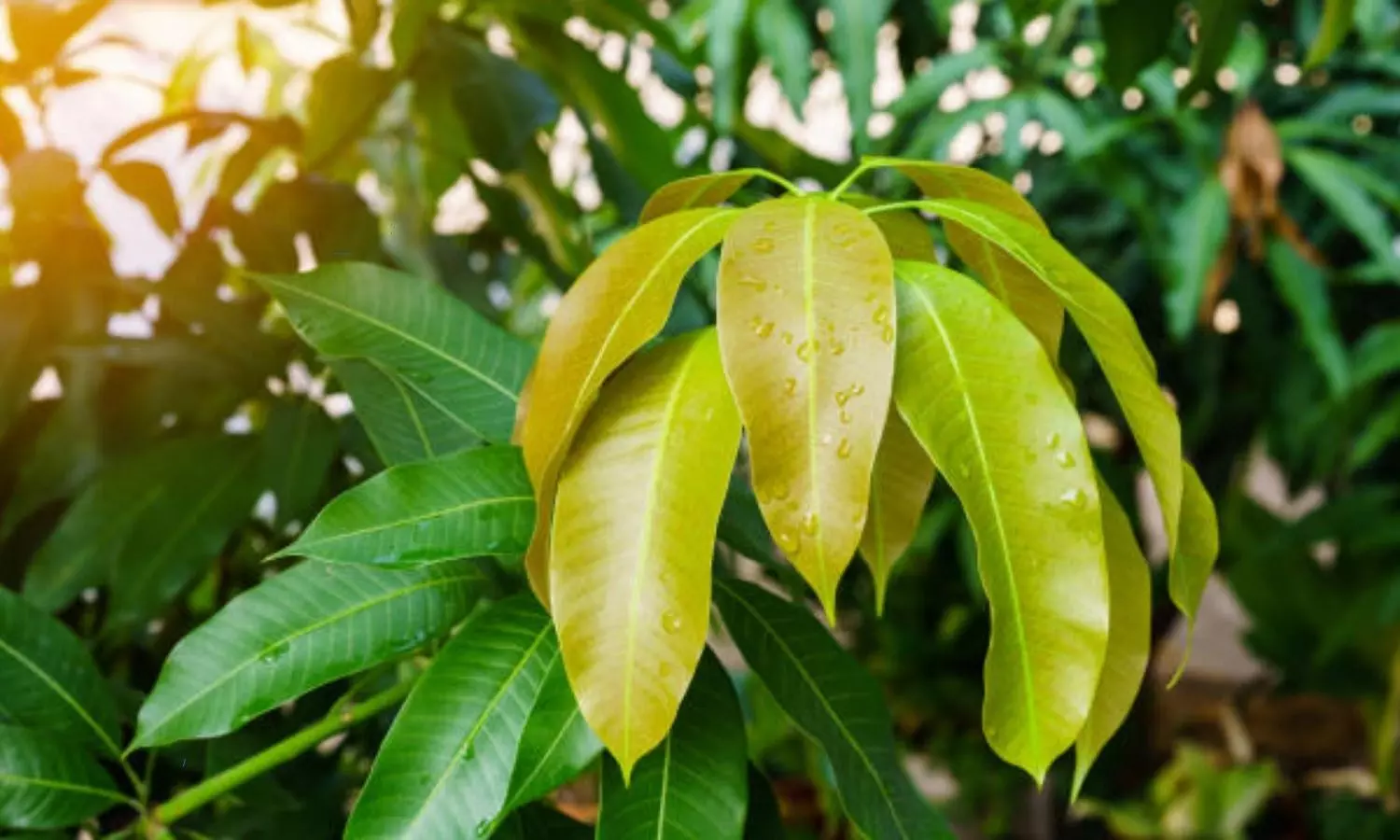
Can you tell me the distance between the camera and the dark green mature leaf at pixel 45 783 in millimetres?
468

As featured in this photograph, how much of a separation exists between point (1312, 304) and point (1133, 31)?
2.01 feet

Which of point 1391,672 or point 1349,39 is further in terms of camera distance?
point 1391,672

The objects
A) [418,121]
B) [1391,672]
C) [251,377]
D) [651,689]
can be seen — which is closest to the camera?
[651,689]

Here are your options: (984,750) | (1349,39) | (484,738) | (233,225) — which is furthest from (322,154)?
(984,750)

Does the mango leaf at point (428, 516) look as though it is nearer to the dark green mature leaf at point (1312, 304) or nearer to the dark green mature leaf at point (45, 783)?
the dark green mature leaf at point (45, 783)

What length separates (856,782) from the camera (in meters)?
0.45

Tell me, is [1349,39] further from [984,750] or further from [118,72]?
[118,72]

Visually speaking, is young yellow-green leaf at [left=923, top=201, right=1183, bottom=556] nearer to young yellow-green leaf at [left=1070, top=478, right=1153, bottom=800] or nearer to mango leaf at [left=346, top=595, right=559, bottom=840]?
young yellow-green leaf at [left=1070, top=478, right=1153, bottom=800]

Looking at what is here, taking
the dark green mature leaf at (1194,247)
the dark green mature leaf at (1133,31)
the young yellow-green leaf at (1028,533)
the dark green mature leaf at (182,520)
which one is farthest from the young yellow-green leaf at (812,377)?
the dark green mature leaf at (1194,247)

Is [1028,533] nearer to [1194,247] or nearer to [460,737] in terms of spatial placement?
[460,737]

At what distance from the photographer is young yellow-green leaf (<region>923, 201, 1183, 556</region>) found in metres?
0.37

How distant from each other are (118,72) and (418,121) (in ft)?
0.67

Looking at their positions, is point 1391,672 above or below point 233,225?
below

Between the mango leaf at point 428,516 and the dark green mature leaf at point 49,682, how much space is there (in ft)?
0.61
